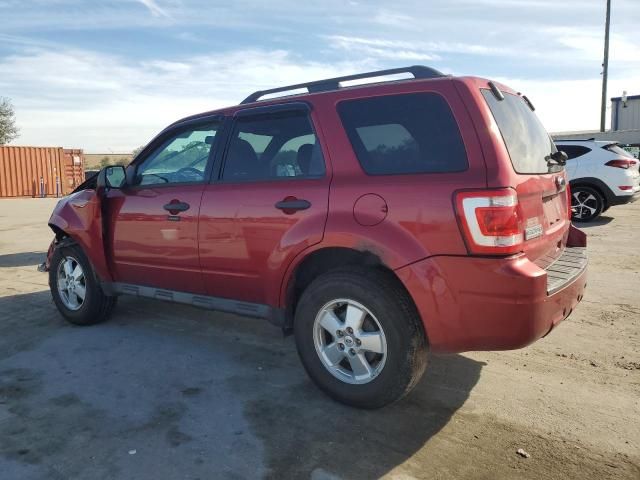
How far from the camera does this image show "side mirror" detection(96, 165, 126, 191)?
14.9 feet

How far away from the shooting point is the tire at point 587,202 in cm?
1077

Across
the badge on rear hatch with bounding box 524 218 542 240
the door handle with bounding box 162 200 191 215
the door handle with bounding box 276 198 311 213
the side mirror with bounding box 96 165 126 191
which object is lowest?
the badge on rear hatch with bounding box 524 218 542 240

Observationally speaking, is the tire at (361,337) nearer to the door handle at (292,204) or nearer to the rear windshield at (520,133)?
the door handle at (292,204)

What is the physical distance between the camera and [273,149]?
375 centimetres

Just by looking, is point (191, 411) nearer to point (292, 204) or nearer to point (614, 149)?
point (292, 204)

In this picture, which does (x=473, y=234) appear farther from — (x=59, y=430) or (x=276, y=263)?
(x=59, y=430)

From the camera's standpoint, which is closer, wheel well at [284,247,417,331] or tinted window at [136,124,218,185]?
wheel well at [284,247,417,331]

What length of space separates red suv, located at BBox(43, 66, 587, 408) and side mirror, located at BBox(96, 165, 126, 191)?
353 millimetres

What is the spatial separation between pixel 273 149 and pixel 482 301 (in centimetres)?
178

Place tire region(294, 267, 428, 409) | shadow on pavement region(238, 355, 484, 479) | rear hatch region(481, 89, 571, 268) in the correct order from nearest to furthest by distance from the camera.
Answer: shadow on pavement region(238, 355, 484, 479)
rear hatch region(481, 89, 571, 268)
tire region(294, 267, 428, 409)

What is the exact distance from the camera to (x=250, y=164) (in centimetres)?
383

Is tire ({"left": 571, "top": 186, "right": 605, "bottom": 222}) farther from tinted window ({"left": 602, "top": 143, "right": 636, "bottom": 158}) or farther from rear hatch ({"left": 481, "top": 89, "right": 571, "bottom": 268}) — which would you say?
rear hatch ({"left": 481, "top": 89, "right": 571, "bottom": 268})

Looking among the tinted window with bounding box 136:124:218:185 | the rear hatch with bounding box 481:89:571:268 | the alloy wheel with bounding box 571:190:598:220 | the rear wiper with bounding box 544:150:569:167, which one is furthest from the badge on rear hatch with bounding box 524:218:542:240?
the alloy wheel with bounding box 571:190:598:220

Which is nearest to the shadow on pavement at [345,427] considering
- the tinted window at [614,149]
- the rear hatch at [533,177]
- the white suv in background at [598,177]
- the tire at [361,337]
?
the tire at [361,337]
